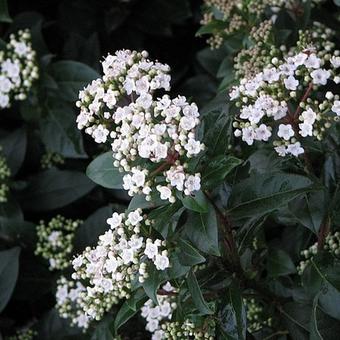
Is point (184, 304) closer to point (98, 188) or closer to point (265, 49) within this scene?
point (265, 49)

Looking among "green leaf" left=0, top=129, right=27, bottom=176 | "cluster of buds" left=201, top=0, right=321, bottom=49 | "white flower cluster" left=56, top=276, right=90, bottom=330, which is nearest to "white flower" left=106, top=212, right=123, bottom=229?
"white flower cluster" left=56, top=276, right=90, bottom=330

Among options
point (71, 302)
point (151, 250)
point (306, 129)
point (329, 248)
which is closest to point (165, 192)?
point (151, 250)

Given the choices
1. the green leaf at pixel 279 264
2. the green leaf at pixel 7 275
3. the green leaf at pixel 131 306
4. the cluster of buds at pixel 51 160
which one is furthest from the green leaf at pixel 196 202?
the cluster of buds at pixel 51 160

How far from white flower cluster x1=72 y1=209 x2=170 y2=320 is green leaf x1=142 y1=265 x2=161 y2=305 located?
1 cm

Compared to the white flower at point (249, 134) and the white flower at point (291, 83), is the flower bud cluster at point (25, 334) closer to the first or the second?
the white flower at point (249, 134)

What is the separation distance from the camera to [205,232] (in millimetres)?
1665

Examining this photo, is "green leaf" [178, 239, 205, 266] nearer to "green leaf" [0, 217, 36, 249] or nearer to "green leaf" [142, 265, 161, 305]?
"green leaf" [142, 265, 161, 305]

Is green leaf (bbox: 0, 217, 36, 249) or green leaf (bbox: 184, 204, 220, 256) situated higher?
green leaf (bbox: 184, 204, 220, 256)

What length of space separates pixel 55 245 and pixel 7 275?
220 millimetres

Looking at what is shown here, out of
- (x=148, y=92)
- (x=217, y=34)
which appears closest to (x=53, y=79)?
(x=217, y=34)

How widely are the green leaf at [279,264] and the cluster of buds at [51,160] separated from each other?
3.96ft

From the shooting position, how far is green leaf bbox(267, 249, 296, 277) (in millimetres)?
2090

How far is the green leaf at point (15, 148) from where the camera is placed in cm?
297

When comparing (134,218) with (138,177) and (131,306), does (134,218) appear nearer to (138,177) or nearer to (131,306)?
(138,177)
